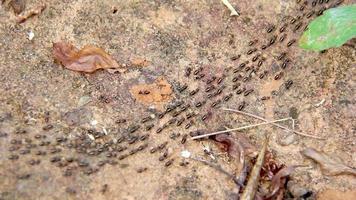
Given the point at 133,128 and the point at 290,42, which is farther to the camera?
the point at 290,42

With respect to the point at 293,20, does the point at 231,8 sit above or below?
above

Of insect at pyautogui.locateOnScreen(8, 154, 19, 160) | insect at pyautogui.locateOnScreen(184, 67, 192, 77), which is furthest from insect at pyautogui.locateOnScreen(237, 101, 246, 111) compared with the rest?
insect at pyautogui.locateOnScreen(8, 154, 19, 160)

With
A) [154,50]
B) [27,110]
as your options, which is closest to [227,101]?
[154,50]

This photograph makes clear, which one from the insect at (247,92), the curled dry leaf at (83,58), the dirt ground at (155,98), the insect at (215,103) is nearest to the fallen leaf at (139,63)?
the dirt ground at (155,98)

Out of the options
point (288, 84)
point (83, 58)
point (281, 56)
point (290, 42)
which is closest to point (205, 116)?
point (288, 84)

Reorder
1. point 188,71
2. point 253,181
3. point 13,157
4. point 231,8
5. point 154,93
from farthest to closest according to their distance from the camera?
point 231,8
point 188,71
point 154,93
point 253,181
point 13,157

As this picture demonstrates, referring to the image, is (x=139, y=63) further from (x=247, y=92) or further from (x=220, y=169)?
(x=220, y=169)

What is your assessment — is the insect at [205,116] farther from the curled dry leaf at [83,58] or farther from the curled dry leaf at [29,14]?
the curled dry leaf at [29,14]
